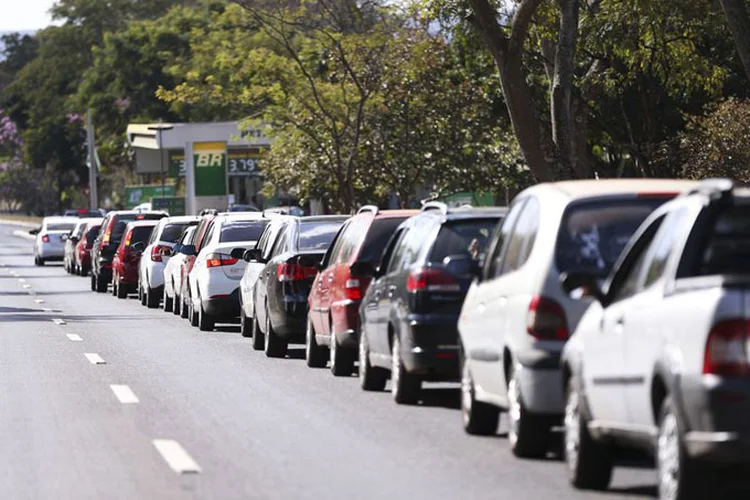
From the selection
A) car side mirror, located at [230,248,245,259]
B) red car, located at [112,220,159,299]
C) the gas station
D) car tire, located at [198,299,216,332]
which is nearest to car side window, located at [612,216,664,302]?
car side mirror, located at [230,248,245,259]

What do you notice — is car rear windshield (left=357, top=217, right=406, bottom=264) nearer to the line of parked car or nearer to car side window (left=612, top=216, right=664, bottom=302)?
the line of parked car

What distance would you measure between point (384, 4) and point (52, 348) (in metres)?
21.9

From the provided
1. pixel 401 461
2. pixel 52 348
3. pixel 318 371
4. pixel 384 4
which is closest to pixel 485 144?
pixel 384 4

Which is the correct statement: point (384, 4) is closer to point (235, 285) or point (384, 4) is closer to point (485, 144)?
point (485, 144)

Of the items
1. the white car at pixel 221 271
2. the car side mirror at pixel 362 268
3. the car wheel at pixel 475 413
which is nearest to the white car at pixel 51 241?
the white car at pixel 221 271

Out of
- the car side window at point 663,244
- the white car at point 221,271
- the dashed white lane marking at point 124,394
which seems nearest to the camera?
the car side window at point 663,244

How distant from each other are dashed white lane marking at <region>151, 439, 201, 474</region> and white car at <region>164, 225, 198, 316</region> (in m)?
17.2

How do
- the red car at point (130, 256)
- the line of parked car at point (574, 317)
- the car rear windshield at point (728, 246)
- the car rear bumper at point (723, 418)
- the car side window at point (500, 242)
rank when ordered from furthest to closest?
the red car at point (130, 256) → the car side window at point (500, 242) → the car rear windshield at point (728, 246) → the line of parked car at point (574, 317) → the car rear bumper at point (723, 418)

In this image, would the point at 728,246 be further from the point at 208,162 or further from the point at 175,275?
the point at 208,162

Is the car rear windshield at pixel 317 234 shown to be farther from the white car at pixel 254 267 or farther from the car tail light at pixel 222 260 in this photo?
the car tail light at pixel 222 260

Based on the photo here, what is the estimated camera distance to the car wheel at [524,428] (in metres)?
11.2

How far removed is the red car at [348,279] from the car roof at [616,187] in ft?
17.7

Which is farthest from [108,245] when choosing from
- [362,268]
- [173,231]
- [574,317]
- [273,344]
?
[574,317]

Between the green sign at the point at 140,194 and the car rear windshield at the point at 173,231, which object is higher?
the car rear windshield at the point at 173,231
